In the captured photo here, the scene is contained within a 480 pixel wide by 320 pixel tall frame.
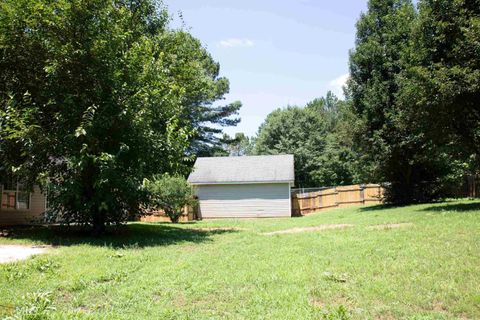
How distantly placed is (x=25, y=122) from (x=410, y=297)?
398 inches

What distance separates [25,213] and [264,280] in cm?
1449

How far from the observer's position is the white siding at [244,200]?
86.7 ft

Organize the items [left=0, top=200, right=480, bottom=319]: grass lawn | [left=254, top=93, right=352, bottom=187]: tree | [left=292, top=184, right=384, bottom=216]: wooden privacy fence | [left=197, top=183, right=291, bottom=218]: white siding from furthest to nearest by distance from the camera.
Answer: [left=254, top=93, right=352, bottom=187]: tree < [left=197, top=183, right=291, bottom=218]: white siding < [left=292, top=184, right=384, bottom=216]: wooden privacy fence < [left=0, top=200, right=480, bottom=319]: grass lawn

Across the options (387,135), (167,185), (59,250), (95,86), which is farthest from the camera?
(167,185)

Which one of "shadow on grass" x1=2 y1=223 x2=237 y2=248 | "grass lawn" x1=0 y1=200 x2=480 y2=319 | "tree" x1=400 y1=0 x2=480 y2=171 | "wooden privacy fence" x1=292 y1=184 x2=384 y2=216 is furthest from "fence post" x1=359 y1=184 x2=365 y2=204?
"grass lawn" x1=0 y1=200 x2=480 y2=319

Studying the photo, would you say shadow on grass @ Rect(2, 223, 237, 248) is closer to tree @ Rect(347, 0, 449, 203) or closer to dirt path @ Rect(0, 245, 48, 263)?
dirt path @ Rect(0, 245, 48, 263)

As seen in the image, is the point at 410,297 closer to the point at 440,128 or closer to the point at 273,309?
the point at 273,309

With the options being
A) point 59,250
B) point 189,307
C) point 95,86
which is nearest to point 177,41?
point 95,86

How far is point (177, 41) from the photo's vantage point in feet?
59.5

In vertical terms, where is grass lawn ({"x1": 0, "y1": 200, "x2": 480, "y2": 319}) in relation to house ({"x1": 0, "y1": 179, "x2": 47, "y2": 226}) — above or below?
below

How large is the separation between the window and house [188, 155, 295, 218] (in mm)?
11802

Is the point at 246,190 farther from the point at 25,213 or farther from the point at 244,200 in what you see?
the point at 25,213

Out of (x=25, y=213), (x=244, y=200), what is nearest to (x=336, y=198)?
(x=244, y=200)

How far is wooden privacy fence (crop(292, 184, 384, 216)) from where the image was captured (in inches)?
1005
